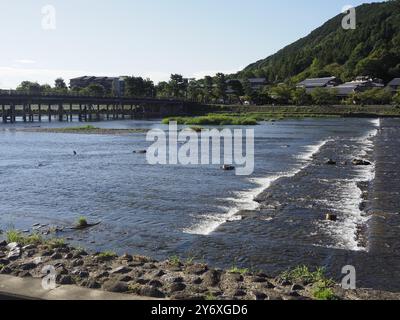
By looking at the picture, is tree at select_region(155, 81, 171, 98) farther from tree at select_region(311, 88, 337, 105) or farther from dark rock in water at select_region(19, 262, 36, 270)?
dark rock in water at select_region(19, 262, 36, 270)

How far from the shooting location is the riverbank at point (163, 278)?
701 centimetres

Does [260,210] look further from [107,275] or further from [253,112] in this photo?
[253,112]

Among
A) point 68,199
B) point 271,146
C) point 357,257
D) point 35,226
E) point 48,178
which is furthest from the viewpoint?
point 271,146

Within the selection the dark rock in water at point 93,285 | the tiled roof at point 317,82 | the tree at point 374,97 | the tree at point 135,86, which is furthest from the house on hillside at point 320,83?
the dark rock in water at point 93,285

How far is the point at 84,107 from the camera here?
104 meters

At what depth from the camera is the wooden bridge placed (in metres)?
83.2

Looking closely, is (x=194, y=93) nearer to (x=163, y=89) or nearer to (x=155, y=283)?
(x=163, y=89)

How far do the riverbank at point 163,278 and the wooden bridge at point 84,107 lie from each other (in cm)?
7766

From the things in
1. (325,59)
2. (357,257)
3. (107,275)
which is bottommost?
(357,257)

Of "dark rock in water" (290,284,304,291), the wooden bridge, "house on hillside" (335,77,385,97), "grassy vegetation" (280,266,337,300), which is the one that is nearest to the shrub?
"grassy vegetation" (280,266,337,300)

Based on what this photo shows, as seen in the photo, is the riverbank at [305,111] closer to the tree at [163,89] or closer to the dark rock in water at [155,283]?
the tree at [163,89]

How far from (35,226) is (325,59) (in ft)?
567
